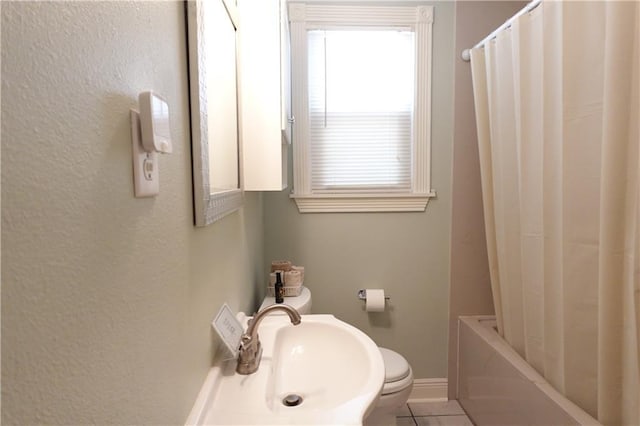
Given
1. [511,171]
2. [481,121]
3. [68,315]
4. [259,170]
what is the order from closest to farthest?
[68,315] < [259,170] < [511,171] < [481,121]

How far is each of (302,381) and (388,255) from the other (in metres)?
1.17

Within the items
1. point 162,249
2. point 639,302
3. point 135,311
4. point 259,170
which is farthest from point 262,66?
point 639,302

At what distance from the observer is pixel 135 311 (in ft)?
1.59

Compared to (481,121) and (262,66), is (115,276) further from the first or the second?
(481,121)

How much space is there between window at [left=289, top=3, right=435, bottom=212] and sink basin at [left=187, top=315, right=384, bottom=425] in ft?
3.15

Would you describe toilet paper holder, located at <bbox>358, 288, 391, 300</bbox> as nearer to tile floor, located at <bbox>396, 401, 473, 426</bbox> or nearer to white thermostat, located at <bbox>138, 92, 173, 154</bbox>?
tile floor, located at <bbox>396, 401, 473, 426</bbox>

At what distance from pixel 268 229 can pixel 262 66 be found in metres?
1.04

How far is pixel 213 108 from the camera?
888 mm

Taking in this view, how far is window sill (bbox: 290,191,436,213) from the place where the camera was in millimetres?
2047

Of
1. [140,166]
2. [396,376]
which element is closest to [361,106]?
[396,376]

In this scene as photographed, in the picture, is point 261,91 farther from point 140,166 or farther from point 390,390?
point 390,390

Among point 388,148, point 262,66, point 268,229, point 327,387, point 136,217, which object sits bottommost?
point 327,387

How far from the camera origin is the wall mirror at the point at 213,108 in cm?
72

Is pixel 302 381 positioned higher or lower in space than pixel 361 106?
lower
